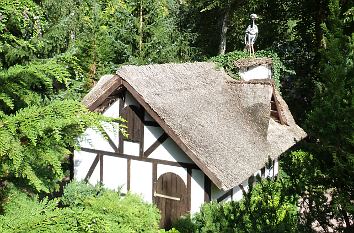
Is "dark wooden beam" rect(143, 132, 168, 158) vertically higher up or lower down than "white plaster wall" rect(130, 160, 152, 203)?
higher up

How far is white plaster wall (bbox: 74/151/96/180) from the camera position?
13.6 meters

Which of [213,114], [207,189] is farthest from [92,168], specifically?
[213,114]

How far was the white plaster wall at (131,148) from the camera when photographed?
40.7ft

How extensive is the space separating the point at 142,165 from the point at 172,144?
130 cm

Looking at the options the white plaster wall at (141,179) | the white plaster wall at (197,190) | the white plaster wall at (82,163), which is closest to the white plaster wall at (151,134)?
the white plaster wall at (141,179)

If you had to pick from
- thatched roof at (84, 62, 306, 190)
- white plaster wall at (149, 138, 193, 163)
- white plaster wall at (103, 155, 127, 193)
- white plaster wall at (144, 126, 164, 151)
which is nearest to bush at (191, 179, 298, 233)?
thatched roof at (84, 62, 306, 190)

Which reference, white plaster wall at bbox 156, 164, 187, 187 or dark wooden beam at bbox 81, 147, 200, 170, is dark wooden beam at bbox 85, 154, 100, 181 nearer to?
dark wooden beam at bbox 81, 147, 200, 170

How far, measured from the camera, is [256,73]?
19484mm

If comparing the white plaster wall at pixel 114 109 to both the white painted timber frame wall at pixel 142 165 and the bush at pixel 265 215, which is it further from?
the bush at pixel 265 215

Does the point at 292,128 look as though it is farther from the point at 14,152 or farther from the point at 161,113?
the point at 14,152

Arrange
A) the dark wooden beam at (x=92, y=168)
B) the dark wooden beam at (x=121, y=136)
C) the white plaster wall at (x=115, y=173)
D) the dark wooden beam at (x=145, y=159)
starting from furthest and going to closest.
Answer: the dark wooden beam at (x=92, y=168) → the white plaster wall at (x=115, y=173) → the dark wooden beam at (x=121, y=136) → the dark wooden beam at (x=145, y=159)

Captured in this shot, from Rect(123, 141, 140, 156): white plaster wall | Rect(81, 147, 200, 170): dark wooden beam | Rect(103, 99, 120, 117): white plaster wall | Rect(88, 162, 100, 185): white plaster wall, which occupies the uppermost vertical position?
Rect(103, 99, 120, 117): white plaster wall

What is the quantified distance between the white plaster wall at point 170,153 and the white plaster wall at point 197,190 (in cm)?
43

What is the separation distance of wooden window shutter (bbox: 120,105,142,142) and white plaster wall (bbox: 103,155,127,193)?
0.95 meters
